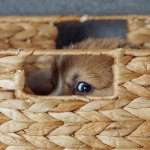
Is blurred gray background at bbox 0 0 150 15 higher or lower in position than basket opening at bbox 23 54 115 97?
higher

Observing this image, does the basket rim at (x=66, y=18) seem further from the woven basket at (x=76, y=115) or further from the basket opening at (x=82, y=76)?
the woven basket at (x=76, y=115)

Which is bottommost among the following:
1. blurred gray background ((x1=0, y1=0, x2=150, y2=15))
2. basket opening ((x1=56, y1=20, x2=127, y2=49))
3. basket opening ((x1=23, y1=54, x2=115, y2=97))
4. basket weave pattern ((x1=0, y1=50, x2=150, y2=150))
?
basket weave pattern ((x1=0, y1=50, x2=150, y2=150))

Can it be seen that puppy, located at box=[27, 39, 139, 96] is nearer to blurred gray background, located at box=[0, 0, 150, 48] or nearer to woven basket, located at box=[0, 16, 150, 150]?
woven basket, located at box=[0, 16, 150, 150]

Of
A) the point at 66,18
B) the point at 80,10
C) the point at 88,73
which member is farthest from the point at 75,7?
the point at 88,73

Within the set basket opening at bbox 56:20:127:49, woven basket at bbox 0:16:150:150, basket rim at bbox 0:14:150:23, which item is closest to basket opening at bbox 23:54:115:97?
woven basket at bbox 0:16:150:150

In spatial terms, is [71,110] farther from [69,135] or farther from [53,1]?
[53,1]

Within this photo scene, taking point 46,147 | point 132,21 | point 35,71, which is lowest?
point 46,147


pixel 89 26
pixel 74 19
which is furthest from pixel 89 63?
pixel 89 26
